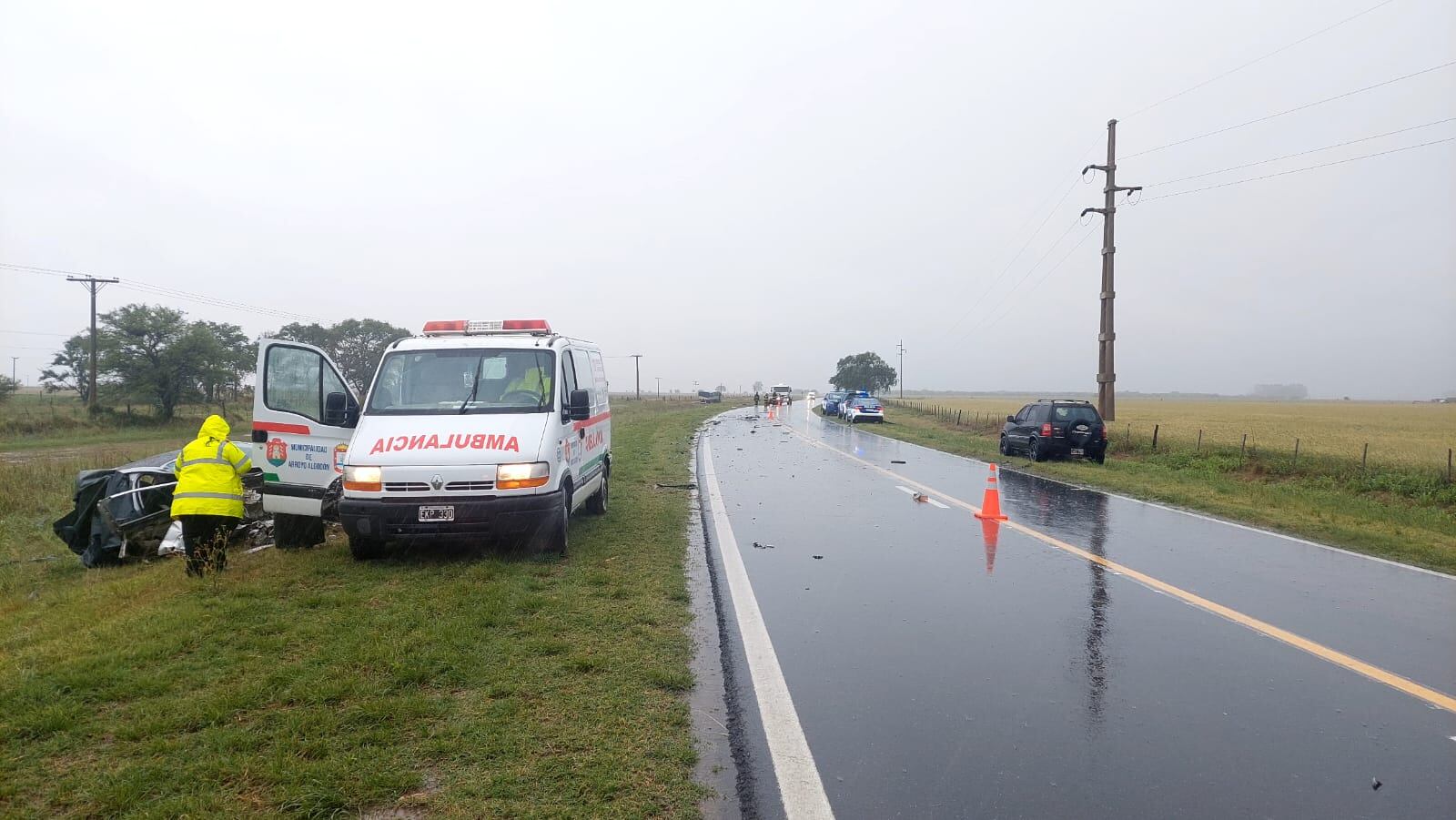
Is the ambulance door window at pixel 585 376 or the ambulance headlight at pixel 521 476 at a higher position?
the ambulance door window at pixel 585 376

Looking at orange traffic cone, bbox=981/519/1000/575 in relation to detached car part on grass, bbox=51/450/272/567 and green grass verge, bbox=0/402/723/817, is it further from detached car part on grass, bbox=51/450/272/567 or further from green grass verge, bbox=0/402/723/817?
detached car part on grass, bbox=51/450/272/567

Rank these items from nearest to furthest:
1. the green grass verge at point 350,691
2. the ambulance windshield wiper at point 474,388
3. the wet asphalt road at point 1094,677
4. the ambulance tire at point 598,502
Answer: the green grass verge at point 350,691 → the wet asphalt road at point 1094,677 → the ambulance windshield wiper at point 474,388 → the ambulance tire at point 598,502

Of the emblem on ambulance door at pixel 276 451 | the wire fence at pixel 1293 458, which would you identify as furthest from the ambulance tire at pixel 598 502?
the wire fence at pixel 1293 458

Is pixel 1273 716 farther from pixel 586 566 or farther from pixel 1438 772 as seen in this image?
pixel 586 566

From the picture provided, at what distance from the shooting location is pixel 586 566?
7.46 m

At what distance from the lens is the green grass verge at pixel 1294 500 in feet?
31.1

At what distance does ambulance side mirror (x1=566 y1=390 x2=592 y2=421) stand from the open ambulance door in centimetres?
220

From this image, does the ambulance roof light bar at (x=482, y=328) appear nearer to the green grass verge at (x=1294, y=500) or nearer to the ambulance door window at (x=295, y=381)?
the ambulance door window at (x=295, y=381)

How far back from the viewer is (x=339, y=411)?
26.2 ft

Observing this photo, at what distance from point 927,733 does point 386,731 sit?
8.75 ft

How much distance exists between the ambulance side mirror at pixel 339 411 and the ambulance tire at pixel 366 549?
4.42ft

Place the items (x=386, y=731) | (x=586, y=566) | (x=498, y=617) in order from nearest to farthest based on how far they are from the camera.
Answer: (x=386, y=731) → (x=498, y=617) → (x=586, y=566)

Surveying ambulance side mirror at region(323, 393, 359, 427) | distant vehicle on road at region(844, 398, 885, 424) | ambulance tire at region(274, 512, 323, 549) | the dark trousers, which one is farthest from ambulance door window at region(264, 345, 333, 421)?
distant vehicle on road at region(844, 398, 885, 424)

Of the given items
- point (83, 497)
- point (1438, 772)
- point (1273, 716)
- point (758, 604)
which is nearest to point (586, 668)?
point (758, 604)
